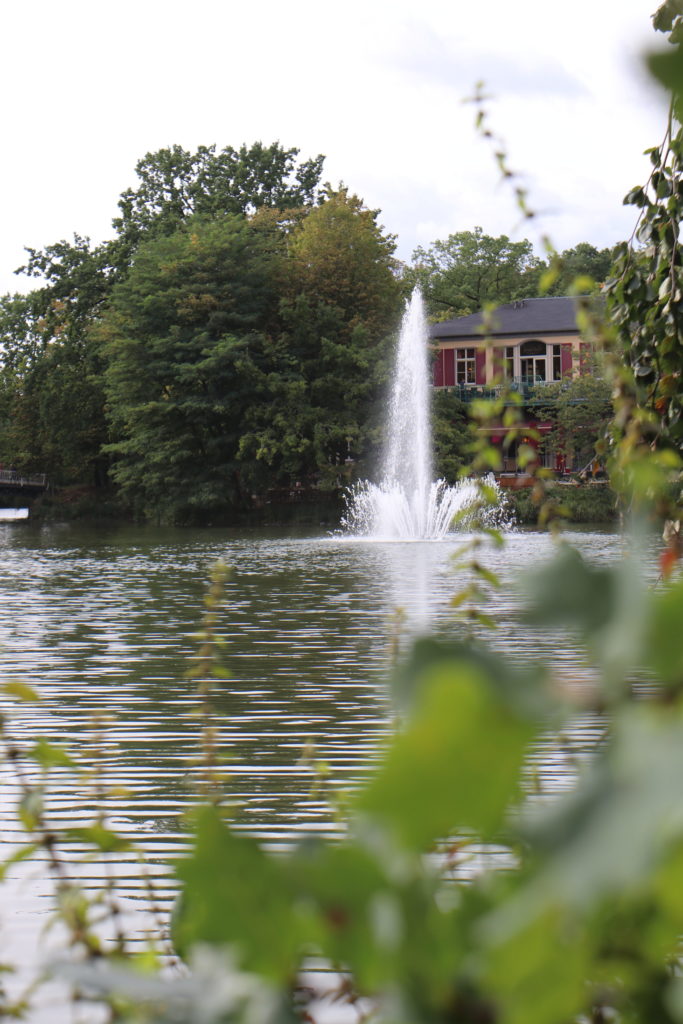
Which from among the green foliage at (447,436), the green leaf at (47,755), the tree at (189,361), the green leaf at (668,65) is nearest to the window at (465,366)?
the green foliage at (447,436)

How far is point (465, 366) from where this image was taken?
162 ft

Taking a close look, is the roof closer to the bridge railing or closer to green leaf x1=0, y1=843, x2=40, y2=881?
the bridge railing

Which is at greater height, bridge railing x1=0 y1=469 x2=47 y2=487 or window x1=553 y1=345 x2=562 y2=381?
window x1=553 y1=345 x2=562 y2=381

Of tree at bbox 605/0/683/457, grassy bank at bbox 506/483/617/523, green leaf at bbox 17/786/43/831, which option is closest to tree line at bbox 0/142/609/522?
grassy bank at bbox 506/483/617/523

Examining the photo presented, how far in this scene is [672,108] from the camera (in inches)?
15.4

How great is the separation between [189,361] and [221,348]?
2016mm

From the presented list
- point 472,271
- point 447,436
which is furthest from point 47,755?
point 472,271

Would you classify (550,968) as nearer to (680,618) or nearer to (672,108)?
(680,618)

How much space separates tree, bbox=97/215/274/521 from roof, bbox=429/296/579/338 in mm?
10607

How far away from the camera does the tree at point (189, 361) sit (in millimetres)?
37906

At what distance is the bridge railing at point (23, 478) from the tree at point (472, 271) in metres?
20.8

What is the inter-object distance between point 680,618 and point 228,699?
826 cm

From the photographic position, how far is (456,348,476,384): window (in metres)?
48.5

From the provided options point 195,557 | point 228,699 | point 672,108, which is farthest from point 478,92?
point 195,557
